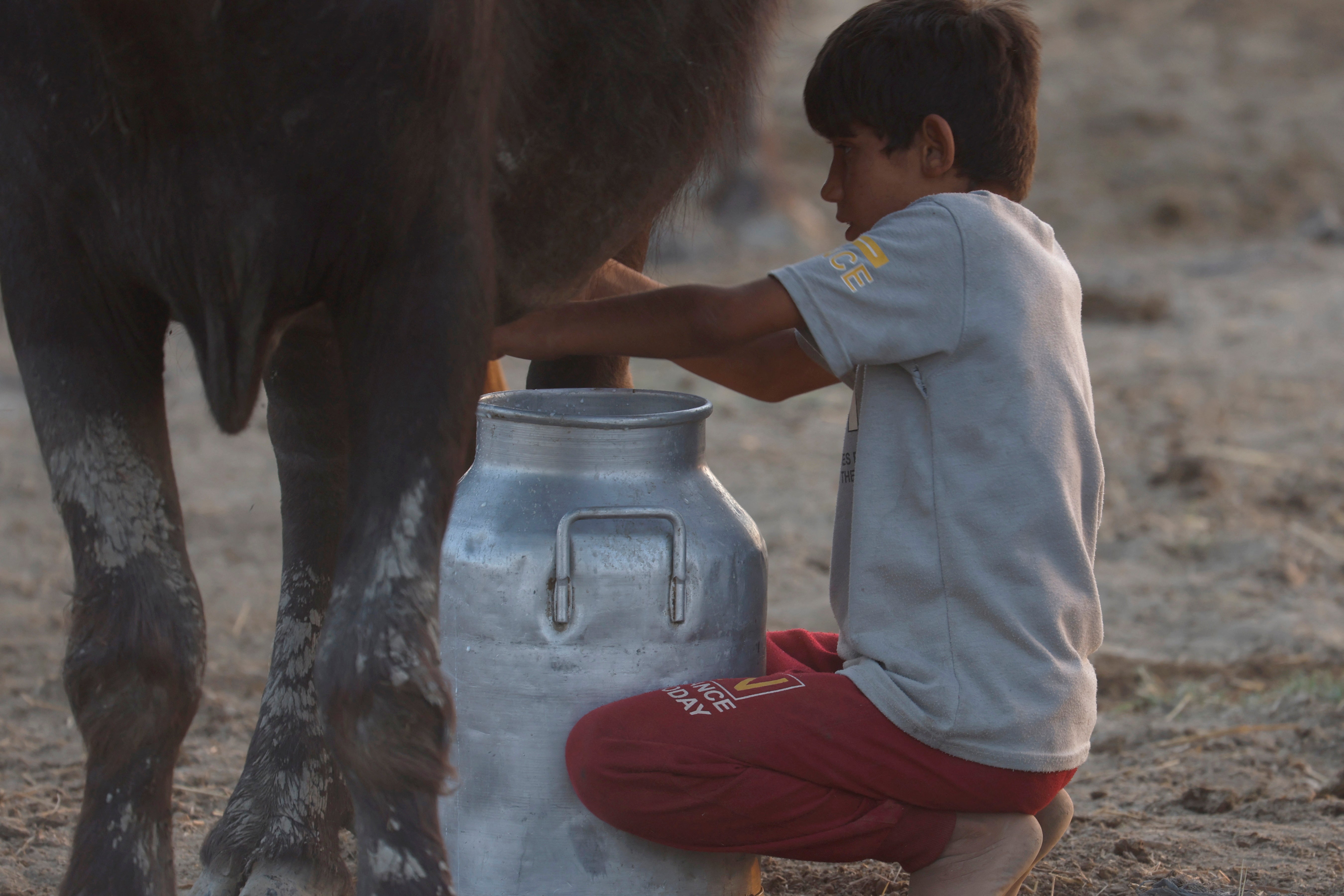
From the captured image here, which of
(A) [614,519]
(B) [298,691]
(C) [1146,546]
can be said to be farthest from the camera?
(C) [1146,546]

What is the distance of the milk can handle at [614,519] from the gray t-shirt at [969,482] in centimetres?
27

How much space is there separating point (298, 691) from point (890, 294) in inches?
50.3

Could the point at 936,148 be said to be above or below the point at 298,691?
above

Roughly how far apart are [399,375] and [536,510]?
45 centimetres

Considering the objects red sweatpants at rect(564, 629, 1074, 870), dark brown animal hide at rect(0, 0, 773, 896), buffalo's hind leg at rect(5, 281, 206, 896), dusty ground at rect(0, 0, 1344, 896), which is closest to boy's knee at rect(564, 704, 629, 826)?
red sweatpants at rect(564, 629, 1074, 870)

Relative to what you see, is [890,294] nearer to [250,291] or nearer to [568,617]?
[568,617]

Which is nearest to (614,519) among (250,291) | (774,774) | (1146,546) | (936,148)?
(774,774)

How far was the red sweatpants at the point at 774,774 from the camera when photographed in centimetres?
213

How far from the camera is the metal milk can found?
7.18ft

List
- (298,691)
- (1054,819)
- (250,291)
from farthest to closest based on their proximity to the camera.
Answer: (298,691)
(1054,819)
(250,291)

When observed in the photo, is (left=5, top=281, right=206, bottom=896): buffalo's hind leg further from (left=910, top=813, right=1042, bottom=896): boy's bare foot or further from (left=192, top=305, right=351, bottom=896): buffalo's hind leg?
(left=910, top=813, right=1042, bottom=896): boy's bare foot

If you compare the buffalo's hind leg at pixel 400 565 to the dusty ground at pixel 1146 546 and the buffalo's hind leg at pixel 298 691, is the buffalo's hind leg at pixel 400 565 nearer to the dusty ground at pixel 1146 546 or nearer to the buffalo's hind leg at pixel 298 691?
the buffalo's hind leg at pixel 298 691

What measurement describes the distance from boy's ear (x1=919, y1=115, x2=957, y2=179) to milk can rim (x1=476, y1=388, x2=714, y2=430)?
0.50 meters

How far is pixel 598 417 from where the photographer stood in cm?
226
